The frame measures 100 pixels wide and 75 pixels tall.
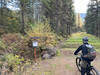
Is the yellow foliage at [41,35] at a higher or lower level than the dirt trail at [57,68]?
higher

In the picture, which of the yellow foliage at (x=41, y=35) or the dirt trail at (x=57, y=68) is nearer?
the dirt trail at (x=57, y=68)

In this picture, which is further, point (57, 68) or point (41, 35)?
point (41, 35)

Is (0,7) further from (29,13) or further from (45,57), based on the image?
(45,57)

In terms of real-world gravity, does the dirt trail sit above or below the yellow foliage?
below

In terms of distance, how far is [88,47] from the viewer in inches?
189

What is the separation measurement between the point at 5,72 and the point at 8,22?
1504 cm

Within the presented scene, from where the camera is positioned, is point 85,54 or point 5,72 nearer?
point 85,54

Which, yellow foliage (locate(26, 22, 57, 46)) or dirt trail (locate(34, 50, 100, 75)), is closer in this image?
dirt trail (locate(34, 50, 100, 75))

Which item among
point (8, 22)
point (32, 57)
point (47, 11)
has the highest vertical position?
point (47, 11)

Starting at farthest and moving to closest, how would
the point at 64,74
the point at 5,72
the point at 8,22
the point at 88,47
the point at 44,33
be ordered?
the point at 8,22 < the point at 44,33 < the point at 64,74 < the point at 5,72 < the point at 88,47

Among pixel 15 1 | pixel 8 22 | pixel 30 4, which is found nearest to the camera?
pixel 8 22

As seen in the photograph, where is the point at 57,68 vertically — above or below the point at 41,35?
below

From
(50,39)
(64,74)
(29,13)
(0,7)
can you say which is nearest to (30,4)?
(29,13)

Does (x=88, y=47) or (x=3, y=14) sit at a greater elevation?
(x=3, y=14)
